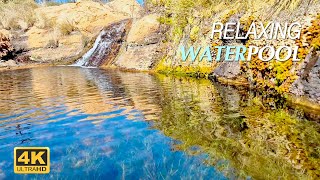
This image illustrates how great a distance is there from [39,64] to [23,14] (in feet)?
37.0

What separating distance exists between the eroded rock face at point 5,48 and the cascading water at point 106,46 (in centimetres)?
817

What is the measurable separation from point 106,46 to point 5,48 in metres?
11.8

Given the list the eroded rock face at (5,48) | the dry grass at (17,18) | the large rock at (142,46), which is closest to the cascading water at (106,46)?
the large rock at (142,46)

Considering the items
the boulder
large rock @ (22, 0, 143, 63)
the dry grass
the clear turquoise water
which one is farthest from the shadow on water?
the dry grass

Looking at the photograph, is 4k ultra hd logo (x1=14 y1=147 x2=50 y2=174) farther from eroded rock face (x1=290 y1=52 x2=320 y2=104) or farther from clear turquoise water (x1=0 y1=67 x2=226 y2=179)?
eroded rock face (x1=290 y1=52 x2=320 y2=104)

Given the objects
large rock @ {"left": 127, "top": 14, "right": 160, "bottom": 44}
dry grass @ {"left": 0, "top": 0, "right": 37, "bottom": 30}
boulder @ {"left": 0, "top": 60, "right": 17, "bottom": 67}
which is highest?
dry grass @ {"left": 0, "top": 0, "right": 37, "bottom": 30}

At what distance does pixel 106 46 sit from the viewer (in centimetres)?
3091

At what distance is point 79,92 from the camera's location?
39.8 feet

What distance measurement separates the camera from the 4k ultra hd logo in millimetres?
4527

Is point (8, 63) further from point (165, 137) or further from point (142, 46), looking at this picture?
point (165, 137)

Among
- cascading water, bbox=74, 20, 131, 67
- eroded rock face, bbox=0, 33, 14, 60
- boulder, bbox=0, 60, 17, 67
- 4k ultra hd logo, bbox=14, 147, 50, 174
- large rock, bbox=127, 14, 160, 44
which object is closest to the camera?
4k ultra hd logo, bbox=14, 147, 50, 174

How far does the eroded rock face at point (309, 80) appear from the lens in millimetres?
8258

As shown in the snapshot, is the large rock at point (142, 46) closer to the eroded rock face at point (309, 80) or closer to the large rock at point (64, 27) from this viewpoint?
the large rock at point (64, 27)

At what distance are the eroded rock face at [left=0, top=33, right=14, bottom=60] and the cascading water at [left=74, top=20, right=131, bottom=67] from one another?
817cm
